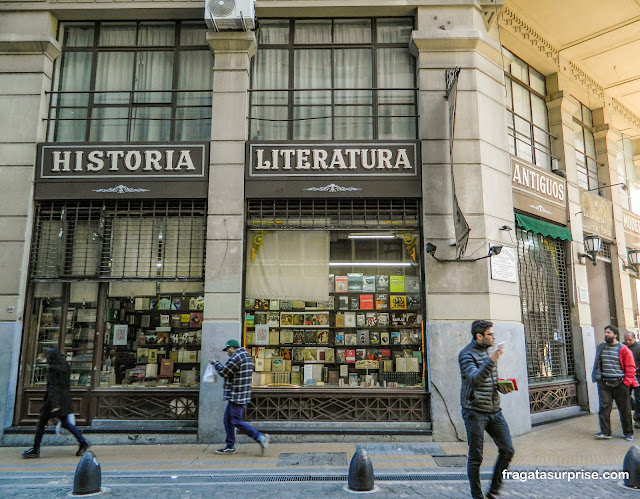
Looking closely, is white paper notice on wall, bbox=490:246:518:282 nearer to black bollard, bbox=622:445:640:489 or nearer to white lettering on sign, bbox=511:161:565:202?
white lettering on sign, bbox=511:161:565:202

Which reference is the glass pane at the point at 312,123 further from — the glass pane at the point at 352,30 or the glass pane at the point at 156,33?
the glass pane at the point at 156,33

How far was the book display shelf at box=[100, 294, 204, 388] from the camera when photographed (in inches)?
375

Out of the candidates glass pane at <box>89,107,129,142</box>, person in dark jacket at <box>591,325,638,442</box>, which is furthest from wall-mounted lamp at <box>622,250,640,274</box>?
glass pane at <box>89,107,129,142</box>

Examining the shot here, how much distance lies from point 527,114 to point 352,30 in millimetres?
4890

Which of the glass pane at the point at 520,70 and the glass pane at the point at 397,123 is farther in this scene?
the glass pane at the point at 520,70

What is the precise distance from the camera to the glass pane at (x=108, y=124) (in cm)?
1028

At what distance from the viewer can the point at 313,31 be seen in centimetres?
1056

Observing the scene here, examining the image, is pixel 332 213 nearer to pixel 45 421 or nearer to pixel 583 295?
pixel 45 421

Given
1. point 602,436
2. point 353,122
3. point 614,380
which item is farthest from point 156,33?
point 602,436

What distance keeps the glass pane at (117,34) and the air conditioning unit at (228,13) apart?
200cm

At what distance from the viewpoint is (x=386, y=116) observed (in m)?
10.2

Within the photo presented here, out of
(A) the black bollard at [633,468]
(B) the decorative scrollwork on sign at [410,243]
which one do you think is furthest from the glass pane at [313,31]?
(A) the black bollard at [633,468]

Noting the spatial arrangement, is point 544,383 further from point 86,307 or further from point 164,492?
point 86,307

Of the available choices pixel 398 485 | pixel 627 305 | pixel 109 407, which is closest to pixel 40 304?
pixel 109 407
